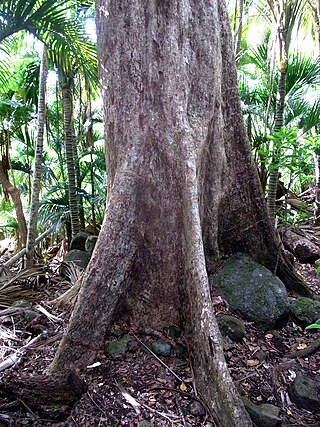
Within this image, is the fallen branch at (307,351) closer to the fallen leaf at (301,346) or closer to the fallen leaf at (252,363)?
the fallen leaf at (301,346)

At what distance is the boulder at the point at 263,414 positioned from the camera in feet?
6.85

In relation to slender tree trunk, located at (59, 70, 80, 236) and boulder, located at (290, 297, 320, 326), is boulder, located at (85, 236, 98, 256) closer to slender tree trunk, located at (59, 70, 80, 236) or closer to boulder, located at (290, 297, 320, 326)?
slender tree trunk, located at (59, 70, 80, 236)

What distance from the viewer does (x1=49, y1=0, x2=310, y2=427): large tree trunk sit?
2496 millimetres

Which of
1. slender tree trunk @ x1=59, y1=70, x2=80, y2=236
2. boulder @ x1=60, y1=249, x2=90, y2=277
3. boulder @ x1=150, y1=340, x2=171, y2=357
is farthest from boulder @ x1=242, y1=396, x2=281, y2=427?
slender tree trunk @ x1=59, y1=70, x2=80, y2=236

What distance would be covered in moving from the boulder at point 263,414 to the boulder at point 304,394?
0.68 feet

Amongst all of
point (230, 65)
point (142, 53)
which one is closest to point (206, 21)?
point (230, 65)

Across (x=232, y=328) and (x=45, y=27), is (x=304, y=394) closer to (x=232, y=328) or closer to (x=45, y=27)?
(x=232, y=328)

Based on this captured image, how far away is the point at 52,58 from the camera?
4.93 meters

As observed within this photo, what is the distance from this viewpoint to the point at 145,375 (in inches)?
94.6

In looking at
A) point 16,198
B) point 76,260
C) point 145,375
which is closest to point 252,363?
point 145,375

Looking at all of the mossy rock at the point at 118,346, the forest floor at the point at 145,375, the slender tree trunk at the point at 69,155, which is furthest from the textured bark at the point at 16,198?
the mossy rock at the point at 118,346

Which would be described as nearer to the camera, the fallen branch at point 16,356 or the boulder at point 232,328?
the fallen branch at point 16,356

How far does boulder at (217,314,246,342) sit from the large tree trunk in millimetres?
376

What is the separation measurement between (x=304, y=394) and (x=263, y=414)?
382 mm
